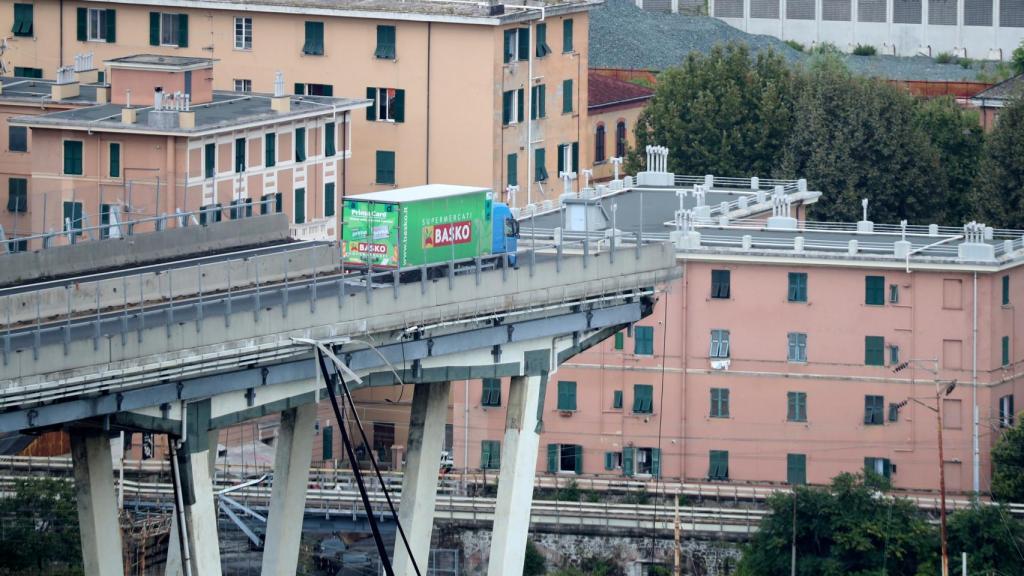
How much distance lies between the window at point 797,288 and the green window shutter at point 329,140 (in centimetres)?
1933

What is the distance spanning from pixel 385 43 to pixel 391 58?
23.6 inches

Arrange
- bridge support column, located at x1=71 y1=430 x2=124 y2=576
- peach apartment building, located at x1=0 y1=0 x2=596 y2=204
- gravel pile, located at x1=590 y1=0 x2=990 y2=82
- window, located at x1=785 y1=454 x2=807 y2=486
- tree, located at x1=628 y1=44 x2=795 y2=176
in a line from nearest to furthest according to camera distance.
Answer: bridge support column, located at x1=71 y1=430 x2=124 y2=576 → window, located at x1=785 y1=454 x2=807 y2=486 → peach apartment building, located at x1=0 y1=0 x2=596 y2=204 → tree, located at x1=628 y1=44 x2=795 y2=176 → gravel pile, located at x1=590 y1=0 x2=990 y2=82

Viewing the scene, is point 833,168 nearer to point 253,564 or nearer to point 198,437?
point 253,564

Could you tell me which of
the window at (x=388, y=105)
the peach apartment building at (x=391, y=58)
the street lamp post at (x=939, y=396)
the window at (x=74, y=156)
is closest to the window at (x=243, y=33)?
the peach apartment building at (x=391, y=58)

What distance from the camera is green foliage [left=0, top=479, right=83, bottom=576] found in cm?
8144

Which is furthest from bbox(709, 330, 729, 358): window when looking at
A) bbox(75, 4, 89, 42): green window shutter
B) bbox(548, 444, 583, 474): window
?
bbox(75, 4, 89, 42): green window shutter

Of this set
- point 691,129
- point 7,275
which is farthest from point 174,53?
point 7,275

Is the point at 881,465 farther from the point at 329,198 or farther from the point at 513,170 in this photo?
the point at 513,170

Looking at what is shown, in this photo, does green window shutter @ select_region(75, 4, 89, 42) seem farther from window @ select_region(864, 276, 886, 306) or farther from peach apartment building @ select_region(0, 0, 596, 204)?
window @ select_region(864, 276, 886, 306)

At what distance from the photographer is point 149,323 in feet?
190

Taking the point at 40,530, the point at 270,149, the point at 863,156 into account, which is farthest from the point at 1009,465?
the point at 863,156

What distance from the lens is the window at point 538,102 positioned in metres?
109

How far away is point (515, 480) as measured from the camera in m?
67.7

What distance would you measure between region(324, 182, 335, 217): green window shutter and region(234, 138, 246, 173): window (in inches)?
220
